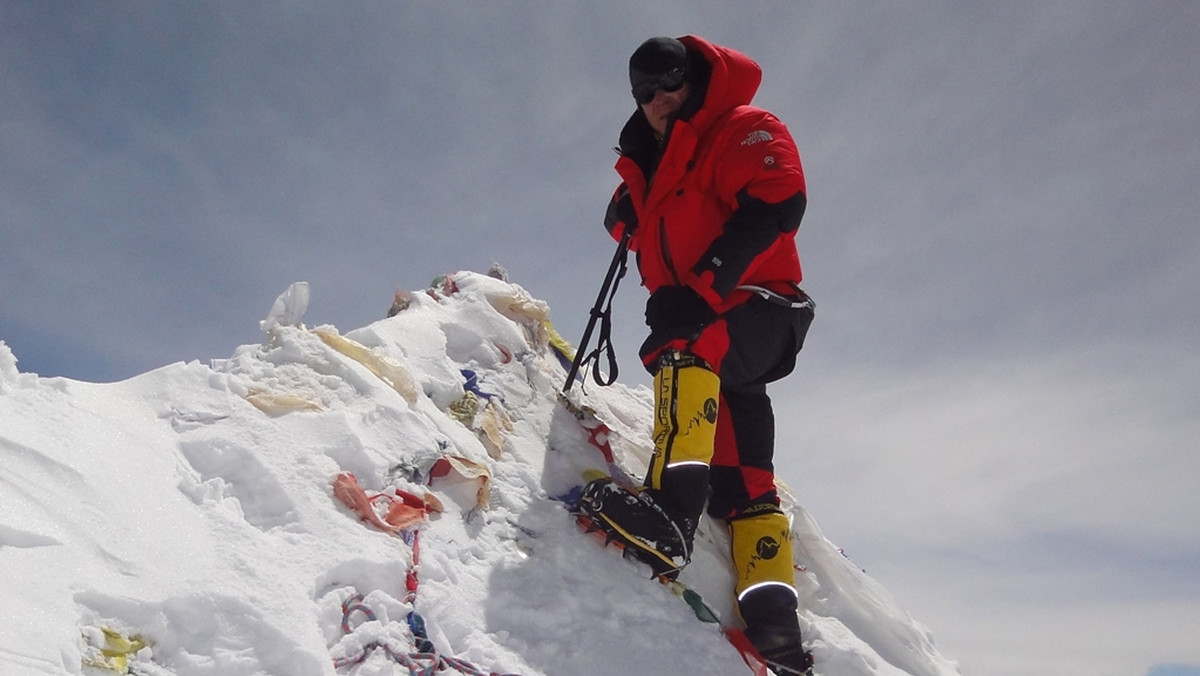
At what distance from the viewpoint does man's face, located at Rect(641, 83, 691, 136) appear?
3336 mm

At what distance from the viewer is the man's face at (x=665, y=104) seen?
10.9 ft

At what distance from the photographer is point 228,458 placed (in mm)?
2266

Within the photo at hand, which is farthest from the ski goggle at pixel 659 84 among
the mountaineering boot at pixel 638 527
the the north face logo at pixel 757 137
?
the mountaineering boot at pixel 638 527

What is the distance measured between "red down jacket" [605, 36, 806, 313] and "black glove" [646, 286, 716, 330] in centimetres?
4

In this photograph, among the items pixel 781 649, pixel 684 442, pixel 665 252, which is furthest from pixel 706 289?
pixel 781 649

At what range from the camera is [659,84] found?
3.27 m

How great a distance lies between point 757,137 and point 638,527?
1.60 meters

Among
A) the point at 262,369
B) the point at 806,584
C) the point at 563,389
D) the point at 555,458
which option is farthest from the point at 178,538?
the point at 806,584

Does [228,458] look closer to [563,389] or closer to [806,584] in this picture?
[563,389]

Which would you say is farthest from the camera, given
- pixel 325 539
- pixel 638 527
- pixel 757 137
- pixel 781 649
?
pixel 757 137

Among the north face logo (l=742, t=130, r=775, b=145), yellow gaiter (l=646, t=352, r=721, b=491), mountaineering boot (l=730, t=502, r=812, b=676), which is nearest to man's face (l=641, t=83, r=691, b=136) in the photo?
the north face logo (l=742, t=130, r=775, b=145)

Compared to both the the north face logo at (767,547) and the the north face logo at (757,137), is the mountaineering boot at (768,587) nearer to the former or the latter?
the the north face logo at (767,547)

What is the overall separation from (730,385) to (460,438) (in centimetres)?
118

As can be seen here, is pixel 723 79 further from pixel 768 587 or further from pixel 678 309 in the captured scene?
pixel 768 587
